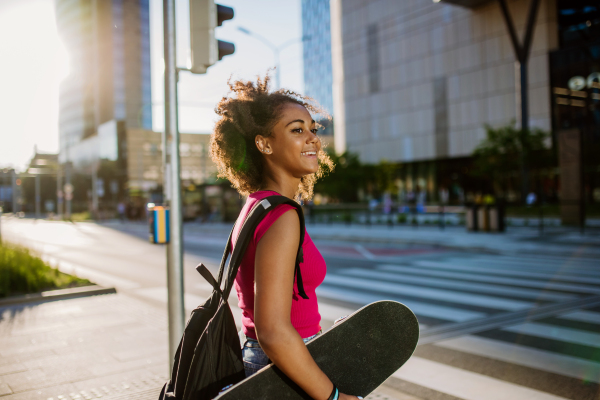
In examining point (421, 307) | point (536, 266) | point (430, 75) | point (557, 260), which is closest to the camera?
point (421, 307)

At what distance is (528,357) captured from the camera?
4.96 meters

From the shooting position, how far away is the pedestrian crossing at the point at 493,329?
4293mm

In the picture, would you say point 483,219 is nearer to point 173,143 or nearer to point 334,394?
→ point 173,143

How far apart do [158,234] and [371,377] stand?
2900mm

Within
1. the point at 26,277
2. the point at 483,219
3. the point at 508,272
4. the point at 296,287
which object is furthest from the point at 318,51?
the point at 296,287

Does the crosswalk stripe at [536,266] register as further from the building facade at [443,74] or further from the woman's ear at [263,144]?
the building facade at [443,74]

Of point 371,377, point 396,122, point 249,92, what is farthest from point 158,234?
point 396,122

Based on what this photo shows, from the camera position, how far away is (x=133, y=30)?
7613 mm

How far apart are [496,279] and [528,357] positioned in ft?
16.0

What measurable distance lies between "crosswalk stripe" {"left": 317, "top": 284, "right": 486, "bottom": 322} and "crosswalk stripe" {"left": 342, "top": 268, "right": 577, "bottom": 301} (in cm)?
146

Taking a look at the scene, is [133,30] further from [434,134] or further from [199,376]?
[434,134]

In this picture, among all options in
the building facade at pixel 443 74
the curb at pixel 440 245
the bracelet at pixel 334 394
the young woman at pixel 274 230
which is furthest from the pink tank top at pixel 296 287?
the building facade at pixel 443 74

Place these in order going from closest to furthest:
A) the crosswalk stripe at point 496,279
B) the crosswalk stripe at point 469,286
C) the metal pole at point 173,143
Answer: the metal pole at point 173,143, the crosswalk stripe at point 469,286, the crosswalk stripe at point 496,279

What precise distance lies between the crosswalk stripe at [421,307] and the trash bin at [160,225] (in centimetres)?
383
